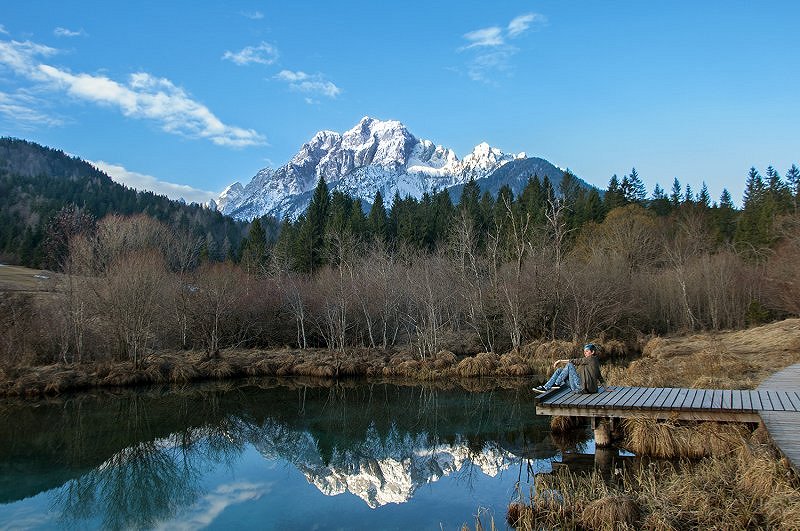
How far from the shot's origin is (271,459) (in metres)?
13.6

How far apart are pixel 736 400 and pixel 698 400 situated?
0.72 meters

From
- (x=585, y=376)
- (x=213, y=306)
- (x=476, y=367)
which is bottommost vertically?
(x=476, y=367)

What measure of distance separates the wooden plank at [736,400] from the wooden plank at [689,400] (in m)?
0.72

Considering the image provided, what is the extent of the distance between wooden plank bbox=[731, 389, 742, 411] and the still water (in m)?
3.16

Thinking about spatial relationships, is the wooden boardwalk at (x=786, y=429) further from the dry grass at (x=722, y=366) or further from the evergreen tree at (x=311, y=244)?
the evergreen tree at (x=311, y=244)

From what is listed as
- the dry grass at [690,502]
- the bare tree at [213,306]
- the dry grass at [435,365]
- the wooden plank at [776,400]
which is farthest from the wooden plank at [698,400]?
the bare tree at [213,306]

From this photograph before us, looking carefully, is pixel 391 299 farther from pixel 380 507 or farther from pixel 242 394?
pixel 380 507

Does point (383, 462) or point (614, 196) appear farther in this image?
point (614, 196)

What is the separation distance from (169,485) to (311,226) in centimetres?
4835

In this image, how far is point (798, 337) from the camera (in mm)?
22453

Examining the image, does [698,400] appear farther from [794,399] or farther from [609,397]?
[794,399]

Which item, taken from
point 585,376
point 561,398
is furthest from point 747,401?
point 561,398

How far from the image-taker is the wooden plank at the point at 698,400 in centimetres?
1077

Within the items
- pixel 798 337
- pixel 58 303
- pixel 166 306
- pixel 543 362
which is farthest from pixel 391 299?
pixel 798 337
